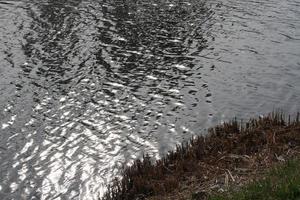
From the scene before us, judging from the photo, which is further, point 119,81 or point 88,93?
point 119,81

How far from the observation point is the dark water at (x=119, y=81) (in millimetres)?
18172

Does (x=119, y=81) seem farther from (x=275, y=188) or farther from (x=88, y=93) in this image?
(x=275, y=188)

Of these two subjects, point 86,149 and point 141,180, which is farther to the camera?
point 86,149

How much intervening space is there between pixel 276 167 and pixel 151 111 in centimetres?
949

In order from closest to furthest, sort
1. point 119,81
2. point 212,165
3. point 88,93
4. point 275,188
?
point 275,188
point 212,165
point 88,93
point 119,81

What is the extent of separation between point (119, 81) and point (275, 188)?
611 inches

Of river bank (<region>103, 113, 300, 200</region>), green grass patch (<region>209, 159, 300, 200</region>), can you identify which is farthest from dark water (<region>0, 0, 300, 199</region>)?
green grass patch (<region>209, 159, 300, 200</region>)

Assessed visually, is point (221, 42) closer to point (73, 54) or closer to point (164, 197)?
point (73, 54)

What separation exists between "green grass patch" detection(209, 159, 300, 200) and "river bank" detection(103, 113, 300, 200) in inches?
35.3

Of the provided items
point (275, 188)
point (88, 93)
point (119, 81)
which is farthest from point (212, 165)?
point (119, 81)

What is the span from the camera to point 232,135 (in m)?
18.0

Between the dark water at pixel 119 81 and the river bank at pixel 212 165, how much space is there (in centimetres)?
179

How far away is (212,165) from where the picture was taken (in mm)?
15742

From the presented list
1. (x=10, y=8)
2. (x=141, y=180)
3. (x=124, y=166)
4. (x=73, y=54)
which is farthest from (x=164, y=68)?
(x=10, y=8)
